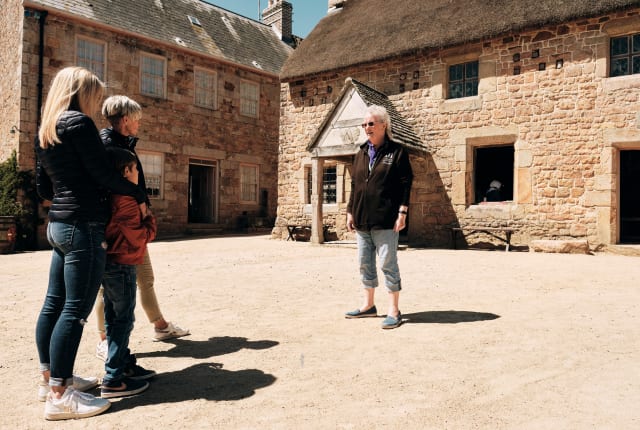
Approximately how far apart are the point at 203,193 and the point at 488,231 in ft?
36.2

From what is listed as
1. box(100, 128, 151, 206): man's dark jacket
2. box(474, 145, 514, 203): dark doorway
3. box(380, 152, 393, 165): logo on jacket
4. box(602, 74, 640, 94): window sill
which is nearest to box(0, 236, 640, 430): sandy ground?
box(100, 128, 151, 206): man's dark jacket

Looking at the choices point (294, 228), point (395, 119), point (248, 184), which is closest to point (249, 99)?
point (248, 184)

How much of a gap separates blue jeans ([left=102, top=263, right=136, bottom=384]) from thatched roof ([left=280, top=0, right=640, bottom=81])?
10590 millimetres

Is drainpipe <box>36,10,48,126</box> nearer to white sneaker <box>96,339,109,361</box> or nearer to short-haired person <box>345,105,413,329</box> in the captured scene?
white sneaker <box>96,339,109,361</box>

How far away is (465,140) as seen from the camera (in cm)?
1134

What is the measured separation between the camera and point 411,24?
12445mm

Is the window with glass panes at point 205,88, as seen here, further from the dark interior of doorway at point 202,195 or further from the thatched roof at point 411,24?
the thatched roof at point 411,24

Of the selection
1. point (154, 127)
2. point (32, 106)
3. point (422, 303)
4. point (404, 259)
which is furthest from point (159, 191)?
point (422, 303)

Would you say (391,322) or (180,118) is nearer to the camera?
(391,322)

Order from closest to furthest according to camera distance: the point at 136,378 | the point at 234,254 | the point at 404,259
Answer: the point at 136,378 < the point at 404,259 < the point at 234,254

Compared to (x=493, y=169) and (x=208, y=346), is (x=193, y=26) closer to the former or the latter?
(x=493, y=169)

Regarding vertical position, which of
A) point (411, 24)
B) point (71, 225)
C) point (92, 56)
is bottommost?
point (71, 225)

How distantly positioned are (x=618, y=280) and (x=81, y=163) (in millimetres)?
6671

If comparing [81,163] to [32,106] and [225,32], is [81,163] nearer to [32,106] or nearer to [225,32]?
[32,106]
